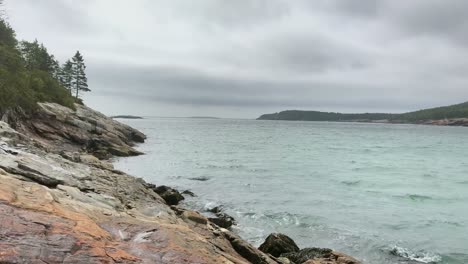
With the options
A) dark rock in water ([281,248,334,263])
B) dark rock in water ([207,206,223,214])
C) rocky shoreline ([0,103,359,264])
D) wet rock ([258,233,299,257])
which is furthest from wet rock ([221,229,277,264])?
dark rock in water ([207,206,223,214])

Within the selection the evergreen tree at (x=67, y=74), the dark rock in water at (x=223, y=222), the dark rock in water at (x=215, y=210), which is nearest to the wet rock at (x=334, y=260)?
the dark rock in water at (x=223, y=222)

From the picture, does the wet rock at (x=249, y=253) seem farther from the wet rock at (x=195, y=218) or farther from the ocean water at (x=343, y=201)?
the ocean water at (x=343, y=201)

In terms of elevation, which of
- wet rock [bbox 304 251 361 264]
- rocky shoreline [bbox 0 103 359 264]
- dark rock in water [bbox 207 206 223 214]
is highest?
rocky shoreline [bbox 0 103 359 264]

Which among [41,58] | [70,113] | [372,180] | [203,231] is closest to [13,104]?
[70,113]

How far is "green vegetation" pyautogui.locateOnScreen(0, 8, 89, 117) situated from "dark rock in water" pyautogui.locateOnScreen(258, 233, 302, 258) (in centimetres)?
2282

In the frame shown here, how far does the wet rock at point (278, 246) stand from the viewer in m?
13.1

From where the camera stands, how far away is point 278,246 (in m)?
13.2

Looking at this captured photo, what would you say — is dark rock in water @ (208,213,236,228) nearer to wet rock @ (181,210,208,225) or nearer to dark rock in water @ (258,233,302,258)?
dark rock in water @ (258,233,302,258)

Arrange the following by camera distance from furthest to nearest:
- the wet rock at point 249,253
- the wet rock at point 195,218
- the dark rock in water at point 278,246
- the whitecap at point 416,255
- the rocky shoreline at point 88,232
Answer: the whitecap at point 416,255 < the dark rock in water at point 278,246 < the wet rock at point 195,218 < the wet rock at point 249,253 < the rocky shoreline at point 88,232

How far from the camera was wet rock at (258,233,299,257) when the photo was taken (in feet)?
42.9

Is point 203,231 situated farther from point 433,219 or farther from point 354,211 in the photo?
point 433,219

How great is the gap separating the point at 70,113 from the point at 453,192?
37.2m

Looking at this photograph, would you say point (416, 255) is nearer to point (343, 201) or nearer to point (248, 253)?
point (248, 253)

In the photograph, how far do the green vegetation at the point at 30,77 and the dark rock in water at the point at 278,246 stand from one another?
898 inches
